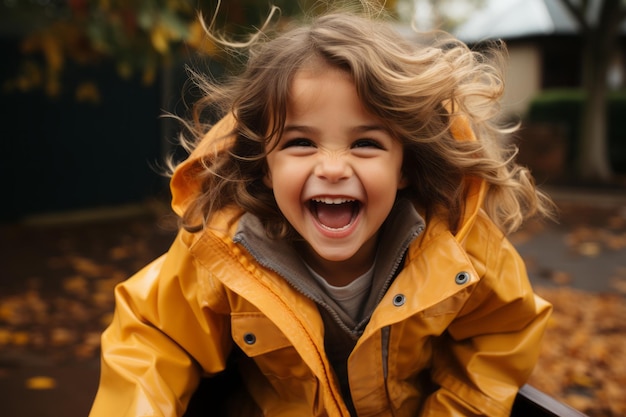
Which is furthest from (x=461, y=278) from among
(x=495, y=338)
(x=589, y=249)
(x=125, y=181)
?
(x=125, y=181)

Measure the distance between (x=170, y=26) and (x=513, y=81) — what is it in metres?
17.4

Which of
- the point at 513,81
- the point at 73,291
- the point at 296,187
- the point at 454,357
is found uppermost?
the point at 296,187

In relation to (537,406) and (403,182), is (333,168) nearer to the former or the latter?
(403,182)

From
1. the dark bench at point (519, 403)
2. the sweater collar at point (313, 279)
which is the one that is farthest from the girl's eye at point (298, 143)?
the dark bench at point (519, 403)

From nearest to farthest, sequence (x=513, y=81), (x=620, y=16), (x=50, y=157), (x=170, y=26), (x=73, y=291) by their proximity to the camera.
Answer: (x=170, y=26), (x=73, y=291), (x=50, y=157), (x=620, y=16), (x=513, y=81)

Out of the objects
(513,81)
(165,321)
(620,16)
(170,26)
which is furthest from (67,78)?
(513,81)

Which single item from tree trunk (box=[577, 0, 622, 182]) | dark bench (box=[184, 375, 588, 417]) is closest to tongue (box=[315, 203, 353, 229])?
dark bench (box=[184, 375, 588, 417])

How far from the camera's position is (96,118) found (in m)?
8.42

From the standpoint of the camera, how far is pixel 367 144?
164cm

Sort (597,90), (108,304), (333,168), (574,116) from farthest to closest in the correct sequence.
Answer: (574,116)
(597,90)
(108,304)
(333,168)

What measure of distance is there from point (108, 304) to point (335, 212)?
3.46 metres

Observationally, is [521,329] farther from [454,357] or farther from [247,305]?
[247,305]

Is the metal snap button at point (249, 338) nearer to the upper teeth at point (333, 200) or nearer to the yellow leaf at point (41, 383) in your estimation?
the upper teeth at point (333, 200)

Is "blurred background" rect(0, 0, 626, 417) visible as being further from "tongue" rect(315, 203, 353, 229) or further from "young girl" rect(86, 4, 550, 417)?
"tongue" rect(315, 203, 353, 229)
